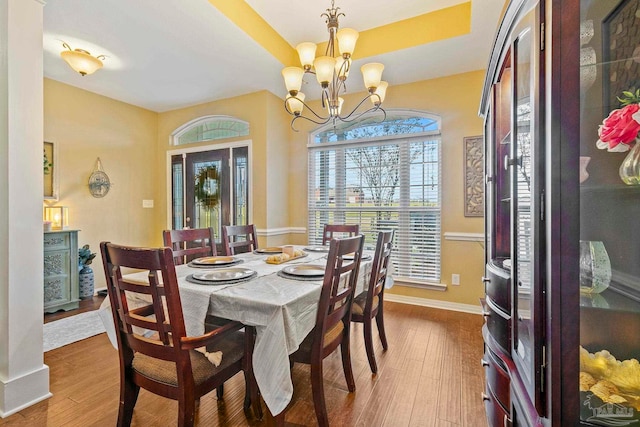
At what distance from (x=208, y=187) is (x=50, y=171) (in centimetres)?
185

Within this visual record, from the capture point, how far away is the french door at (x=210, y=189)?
4320 mm

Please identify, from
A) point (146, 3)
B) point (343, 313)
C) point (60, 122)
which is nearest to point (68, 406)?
point (343, 313)

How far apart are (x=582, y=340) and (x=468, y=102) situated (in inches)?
133

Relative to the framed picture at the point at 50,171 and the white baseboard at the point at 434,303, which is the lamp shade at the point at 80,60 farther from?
the white baseboard at the point at 434,303

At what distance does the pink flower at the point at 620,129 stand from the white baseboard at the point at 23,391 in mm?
2896

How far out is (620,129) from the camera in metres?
0.71

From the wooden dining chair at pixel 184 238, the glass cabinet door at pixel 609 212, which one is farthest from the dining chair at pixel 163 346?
the glass cabinet door at pixel 609 212

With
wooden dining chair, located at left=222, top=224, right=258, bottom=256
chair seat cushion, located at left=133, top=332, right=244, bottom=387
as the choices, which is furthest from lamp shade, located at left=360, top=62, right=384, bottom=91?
chair seat cushion, located at left=133, top=332, right=244, bottom=387

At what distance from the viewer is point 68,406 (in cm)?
179

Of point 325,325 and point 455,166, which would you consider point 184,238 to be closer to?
point 325,325

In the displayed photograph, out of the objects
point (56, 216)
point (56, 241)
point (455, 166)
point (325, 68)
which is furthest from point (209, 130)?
point (455, 166)

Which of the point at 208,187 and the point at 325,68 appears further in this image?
the point at 208,187

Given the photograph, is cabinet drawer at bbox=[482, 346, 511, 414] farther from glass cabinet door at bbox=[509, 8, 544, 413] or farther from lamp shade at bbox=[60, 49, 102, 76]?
lamp shade at bbox=[60, 49, 102, 76]

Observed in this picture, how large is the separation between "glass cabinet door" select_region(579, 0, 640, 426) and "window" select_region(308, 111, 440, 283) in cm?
294
